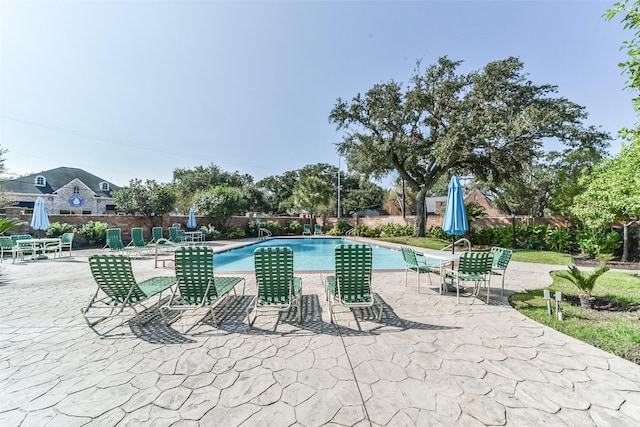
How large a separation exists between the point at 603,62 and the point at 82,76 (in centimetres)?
1985

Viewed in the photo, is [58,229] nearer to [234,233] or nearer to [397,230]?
[234,233]

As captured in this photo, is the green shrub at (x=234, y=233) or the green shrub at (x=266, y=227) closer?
the green shrub at (x=234, y=233)

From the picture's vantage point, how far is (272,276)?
12.8 feet

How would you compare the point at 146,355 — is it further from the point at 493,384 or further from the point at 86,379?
the point at 493,384

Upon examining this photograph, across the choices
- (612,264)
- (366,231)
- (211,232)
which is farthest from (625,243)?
(211,232)

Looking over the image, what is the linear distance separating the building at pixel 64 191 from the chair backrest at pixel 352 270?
36.6 m

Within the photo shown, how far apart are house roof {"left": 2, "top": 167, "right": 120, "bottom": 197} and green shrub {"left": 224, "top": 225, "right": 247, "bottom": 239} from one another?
2318 centimetres

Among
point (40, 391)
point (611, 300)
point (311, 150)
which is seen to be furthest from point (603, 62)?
point (311, 150)

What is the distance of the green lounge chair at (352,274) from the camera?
13.2 ft

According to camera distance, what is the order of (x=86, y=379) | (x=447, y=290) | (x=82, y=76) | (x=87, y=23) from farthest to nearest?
(x=82, y=76)
(x=87, y=23)
(x=447, y=290)
(x=86, y=379)

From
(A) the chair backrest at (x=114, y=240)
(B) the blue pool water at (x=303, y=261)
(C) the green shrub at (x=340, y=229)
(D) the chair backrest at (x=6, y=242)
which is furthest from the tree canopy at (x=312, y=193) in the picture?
(D) the chair backrest at (x=6, y=242)

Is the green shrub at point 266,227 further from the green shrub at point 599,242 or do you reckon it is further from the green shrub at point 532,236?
the green shrub at point 599,242

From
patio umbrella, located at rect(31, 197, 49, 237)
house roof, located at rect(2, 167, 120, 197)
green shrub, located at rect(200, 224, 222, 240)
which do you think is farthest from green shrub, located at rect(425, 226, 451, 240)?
house roof, located at rect(2, 167, 120, 197)

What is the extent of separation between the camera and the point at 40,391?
A: 242 centimetres
